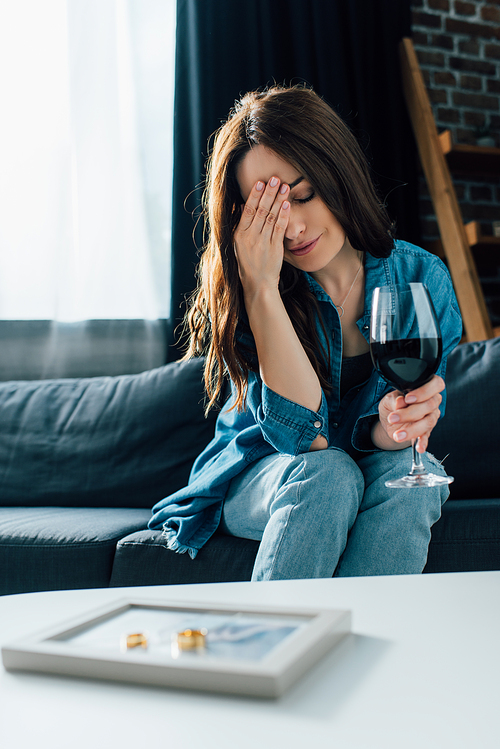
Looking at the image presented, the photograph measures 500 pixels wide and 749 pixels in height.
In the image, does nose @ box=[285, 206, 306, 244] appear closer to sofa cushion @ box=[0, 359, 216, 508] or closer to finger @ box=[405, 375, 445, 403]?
finger @ box=[405, 375, 445, 403]

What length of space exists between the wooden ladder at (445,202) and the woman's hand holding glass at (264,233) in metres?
1.62

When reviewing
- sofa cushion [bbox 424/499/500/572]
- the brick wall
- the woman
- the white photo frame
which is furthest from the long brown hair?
the brick wall

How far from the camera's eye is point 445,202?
2.74 m

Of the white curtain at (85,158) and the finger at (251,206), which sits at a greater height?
the white curtain at (85,158)

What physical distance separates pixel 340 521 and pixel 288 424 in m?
0.23

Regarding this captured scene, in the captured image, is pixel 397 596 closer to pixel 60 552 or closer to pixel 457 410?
pixel 60 552

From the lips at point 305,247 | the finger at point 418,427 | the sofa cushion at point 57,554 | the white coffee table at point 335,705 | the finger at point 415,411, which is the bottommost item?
the sofa cushion at point 57,554

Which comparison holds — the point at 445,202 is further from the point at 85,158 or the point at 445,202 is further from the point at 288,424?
the point at 288,424

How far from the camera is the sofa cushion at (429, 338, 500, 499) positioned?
64.0 inches

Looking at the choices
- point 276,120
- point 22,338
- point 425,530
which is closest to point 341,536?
point 425,530

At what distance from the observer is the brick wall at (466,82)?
3.08 meters

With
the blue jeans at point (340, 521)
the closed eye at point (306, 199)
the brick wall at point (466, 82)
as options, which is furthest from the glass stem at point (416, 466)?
the brick wall at point (466, 82)

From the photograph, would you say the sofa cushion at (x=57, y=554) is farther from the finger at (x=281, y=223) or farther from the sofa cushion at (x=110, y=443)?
the finger at (x=281, y=223)

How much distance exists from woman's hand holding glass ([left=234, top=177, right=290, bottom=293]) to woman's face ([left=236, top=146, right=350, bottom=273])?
2 centimetres
